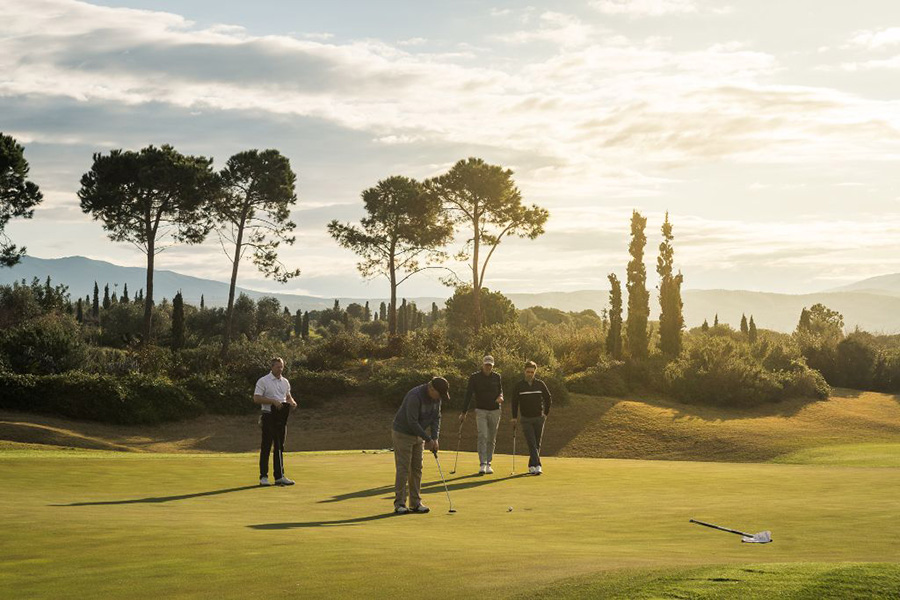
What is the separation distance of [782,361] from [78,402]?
34916mm

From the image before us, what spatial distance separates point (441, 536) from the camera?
11.4 m

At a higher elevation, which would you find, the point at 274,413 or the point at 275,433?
the point at 274,413

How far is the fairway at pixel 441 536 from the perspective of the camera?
791 centimetres

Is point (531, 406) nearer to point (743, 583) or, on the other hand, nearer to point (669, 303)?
point (743, 583)

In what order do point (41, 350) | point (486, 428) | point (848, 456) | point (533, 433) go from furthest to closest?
point (41, 350)
point (848, 456)
point (533, 433)
point (486, 428)

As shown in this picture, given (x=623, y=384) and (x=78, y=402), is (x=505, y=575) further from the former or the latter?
(x=623, y=384)

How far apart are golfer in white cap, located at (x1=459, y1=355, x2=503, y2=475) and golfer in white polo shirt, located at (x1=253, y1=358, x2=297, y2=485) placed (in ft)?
13.5

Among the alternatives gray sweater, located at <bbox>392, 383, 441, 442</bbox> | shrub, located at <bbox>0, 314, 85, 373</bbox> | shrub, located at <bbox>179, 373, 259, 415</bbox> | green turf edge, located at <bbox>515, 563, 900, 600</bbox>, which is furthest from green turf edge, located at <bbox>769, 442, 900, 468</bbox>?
shrub, located at <bbox>0, 314, 85, 373</bbox>

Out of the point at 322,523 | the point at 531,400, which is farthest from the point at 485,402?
the point at 322,523

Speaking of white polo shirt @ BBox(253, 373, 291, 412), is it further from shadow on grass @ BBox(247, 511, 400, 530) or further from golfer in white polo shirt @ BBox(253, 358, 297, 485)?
shadow on grass @ BBox(247, 511, 400, 530)

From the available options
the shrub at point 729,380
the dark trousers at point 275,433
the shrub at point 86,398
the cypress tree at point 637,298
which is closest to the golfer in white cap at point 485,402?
the dark trousers at point 275,433

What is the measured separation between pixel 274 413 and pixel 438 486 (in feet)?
11.3

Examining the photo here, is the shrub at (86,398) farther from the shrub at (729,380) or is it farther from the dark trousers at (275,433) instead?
the shrub at (729,380)

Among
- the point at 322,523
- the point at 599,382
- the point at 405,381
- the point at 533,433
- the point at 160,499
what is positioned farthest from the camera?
the point at 599,382
